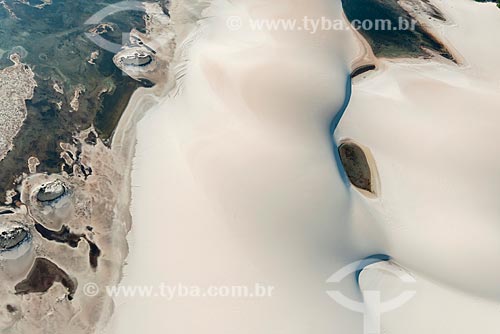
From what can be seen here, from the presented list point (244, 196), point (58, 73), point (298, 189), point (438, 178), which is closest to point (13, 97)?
point (58, 73)

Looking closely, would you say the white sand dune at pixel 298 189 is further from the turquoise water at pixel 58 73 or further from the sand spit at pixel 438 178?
the turquoise water at pixel 58 73

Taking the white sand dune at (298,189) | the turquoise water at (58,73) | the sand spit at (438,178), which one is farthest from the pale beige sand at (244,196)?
the turquoise water at (58,73)

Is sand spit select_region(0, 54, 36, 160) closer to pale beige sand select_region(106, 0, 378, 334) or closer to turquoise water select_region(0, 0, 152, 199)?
turquoise water select_region(0, 0, 152, 199)

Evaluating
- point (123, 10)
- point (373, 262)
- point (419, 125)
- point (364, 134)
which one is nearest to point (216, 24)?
point (123, 10)

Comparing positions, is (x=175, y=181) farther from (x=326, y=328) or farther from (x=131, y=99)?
(x=326, y=328)

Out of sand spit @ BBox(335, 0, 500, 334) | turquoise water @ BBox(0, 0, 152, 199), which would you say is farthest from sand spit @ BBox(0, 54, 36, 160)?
sand spit @ BBox(335, 0, 500, 334)
